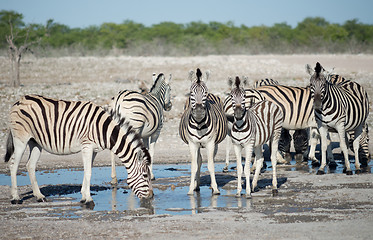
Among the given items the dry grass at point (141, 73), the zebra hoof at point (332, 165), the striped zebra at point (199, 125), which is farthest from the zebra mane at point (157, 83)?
the dry grass at point (141, 73)

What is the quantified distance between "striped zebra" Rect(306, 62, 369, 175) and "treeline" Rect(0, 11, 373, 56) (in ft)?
82.8

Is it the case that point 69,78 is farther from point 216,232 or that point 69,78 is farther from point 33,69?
point 216,232

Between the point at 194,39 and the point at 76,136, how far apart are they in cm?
3959

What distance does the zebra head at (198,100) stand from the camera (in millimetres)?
9409

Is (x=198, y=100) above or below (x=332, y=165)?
above

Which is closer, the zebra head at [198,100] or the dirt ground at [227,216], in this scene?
the dirt ground at [227,216]

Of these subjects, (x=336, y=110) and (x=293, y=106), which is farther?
(x=293, y=106)

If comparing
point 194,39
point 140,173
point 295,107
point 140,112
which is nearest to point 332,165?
point 295,107

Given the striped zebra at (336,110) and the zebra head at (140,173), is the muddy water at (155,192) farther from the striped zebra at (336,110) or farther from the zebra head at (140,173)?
the striped zebra at (336,110)

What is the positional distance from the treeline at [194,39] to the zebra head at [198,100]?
86.9ft

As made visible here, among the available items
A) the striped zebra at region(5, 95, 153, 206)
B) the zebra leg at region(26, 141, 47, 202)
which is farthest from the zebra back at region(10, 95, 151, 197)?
the zebra leg at region(26, 141, 47, 202)

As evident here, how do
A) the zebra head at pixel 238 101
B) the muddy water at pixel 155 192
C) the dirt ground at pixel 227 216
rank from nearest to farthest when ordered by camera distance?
the dirt ground at pixel 227 216
the muddy water at pixel 155 192
the zebra head at pixel 238 101

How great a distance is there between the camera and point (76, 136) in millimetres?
9609

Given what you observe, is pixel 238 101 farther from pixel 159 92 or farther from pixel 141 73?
pixel 141 73
